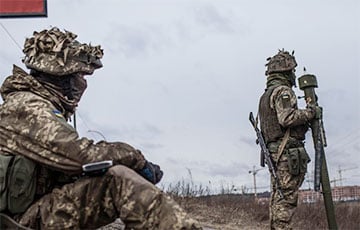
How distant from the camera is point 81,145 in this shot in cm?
272

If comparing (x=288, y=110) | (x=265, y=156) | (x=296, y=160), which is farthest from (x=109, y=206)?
(x=265, y=156)

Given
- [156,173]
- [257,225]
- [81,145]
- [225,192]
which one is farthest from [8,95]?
[225,192]

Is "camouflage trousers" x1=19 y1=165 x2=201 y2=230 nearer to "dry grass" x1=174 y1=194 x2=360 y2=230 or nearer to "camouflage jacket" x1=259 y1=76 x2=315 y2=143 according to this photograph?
"camouflage jacket" x1=259 y1=76 x2=315 y2=143

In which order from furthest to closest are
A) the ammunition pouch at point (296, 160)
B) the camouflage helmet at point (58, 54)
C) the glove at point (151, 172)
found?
the ammunition pouch at point (296, 160)
the camouflage helmet at point (58, 54)
the glove at point (151, 172)

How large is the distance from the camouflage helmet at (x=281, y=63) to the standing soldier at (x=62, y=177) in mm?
→ 3958

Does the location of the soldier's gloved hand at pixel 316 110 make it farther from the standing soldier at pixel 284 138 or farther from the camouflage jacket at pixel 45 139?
the camouflage jacket at pixel 45 139

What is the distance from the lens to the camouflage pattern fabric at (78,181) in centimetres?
260

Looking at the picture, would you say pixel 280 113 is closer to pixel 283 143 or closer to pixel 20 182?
pixel 283 143

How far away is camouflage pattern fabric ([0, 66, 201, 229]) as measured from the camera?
2604mm

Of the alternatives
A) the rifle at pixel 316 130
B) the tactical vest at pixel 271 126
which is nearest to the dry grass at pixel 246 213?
the rifle at pixel 316 130

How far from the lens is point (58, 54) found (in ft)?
10.4

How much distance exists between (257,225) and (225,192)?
7.41ft

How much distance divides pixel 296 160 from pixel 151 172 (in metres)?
3.63

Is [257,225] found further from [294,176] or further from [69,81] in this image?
[69,81]
